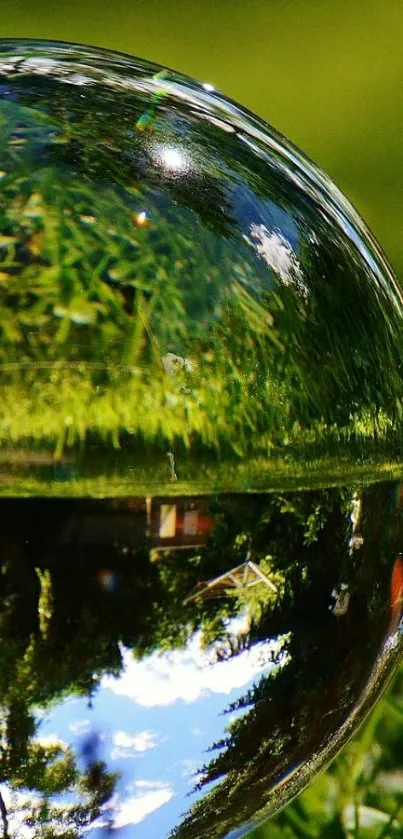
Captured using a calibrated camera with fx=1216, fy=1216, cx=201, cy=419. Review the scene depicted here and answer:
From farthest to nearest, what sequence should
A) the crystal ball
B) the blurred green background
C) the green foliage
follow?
the blurred green background, the green foliage, the crystal ball

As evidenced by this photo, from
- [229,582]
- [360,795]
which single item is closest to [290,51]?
[360,795]

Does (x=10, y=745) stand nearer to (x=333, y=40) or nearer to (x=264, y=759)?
(x=264, y=759)

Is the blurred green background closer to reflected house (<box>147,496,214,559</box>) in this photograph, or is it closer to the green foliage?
the green foliage

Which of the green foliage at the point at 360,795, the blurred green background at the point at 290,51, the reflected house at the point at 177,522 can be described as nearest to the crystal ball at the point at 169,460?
the reflected house at the point at 177,522

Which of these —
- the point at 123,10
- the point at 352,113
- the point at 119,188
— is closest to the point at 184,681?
the point at 119,188

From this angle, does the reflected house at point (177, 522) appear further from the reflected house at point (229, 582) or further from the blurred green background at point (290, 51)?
the blurred green background at point (290, 51)

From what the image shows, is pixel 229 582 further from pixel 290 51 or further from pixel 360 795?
pixel 290 51

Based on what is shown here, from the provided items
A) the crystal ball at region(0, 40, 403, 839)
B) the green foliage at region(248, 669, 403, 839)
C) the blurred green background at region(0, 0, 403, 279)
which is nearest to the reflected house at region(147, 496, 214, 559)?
the crystal ball at region(0, 40, 403, 839)
